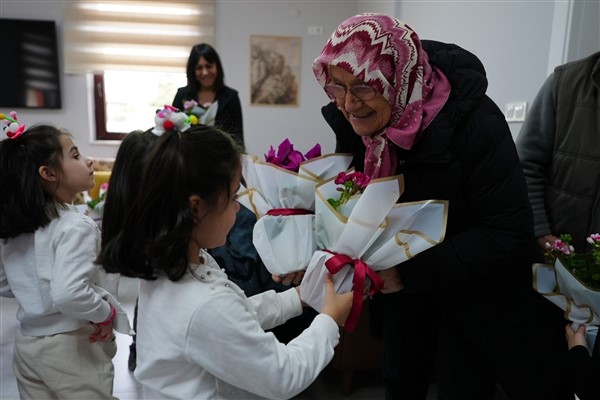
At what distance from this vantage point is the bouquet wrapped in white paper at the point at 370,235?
1035 millimetres

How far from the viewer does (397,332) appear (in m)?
1.36

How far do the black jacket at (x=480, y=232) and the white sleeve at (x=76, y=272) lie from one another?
926 millimetres

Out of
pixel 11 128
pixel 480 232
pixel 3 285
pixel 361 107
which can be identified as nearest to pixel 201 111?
pixel 11 128

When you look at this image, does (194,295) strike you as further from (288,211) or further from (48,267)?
(48,267)

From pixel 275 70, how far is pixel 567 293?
4697mm

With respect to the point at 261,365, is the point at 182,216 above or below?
above

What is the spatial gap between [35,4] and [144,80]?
53.3 inches

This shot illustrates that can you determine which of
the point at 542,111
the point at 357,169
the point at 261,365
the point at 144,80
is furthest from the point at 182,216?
the point at 144,80

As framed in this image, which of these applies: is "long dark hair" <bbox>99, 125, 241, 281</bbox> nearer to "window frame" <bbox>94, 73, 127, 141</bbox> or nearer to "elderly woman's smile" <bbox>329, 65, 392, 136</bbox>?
"elderly woman's smile" <bbox>329, 65, 392, 136</bbox>

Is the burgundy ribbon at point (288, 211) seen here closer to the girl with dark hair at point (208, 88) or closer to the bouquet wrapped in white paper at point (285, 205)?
the bouquet wrapped in white paper at point (285, 205)

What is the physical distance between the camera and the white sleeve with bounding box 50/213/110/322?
4.34ft

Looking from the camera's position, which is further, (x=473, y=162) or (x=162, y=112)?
(x=473, y=162)

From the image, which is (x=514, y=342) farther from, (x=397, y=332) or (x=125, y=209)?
(x=125, y=209)

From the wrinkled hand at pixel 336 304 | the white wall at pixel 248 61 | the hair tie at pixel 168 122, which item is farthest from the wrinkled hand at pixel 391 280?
the white wall at pixel 248 61
